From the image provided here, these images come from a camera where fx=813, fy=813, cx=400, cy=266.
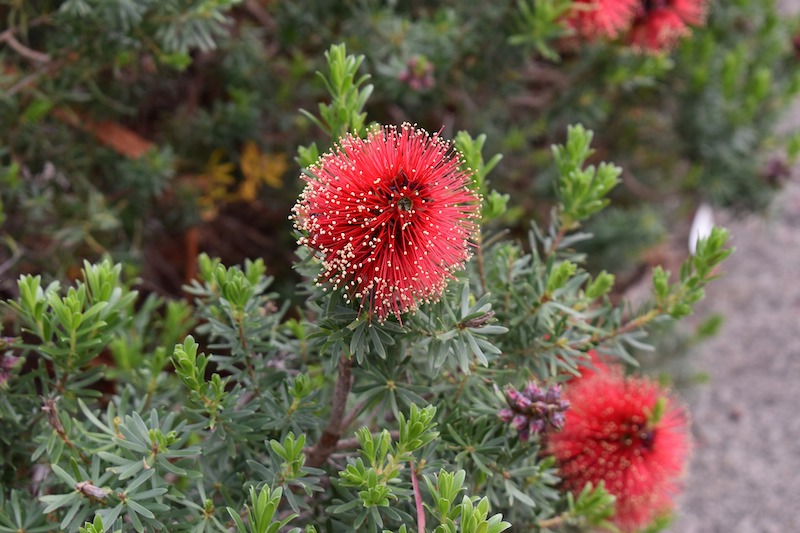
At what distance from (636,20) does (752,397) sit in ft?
2.96

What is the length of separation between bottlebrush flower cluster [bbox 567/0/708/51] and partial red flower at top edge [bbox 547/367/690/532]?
0.59 m

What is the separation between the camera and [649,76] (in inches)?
61.7

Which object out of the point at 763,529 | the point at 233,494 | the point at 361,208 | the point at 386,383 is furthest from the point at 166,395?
the point at 763,529

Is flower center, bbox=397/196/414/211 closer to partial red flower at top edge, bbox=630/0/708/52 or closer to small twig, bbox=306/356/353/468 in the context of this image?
small twig, bbox=306/356/353/468

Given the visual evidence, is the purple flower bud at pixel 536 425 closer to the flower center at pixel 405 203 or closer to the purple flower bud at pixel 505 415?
the purple flower bud at pixel 505 415

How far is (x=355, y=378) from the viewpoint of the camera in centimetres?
84

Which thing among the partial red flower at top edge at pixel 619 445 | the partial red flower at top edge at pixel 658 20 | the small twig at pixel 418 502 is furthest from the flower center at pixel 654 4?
the small twig at pixel 418 502

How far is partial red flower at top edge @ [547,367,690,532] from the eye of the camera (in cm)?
100

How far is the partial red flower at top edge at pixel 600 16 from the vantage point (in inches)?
49.6

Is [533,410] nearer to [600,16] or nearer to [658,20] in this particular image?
[600,16]

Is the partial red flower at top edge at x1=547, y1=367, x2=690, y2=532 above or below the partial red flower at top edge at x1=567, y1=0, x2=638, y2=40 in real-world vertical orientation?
below

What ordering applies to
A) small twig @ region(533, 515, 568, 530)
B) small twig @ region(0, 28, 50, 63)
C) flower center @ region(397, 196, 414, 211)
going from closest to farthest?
flower center @ region(397, 196, 414, 211) < small twig @ region(533, 515, 568, 530) < small twig @ region(0, 28, 50, 63)

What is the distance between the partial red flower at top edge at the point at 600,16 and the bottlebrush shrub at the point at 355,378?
16.9 inches

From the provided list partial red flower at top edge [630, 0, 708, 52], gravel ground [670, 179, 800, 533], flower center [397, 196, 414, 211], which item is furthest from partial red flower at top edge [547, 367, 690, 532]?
partial red flower at top edge [630, 0, 708, 52]
